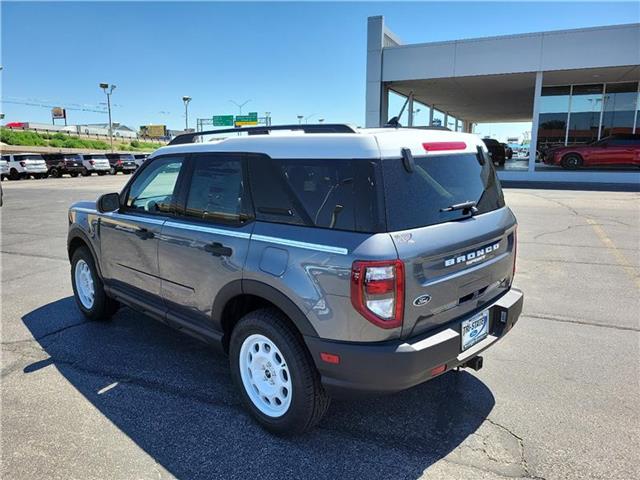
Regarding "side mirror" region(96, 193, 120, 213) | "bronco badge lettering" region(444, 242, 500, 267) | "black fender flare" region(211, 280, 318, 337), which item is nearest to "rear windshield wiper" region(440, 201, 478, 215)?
"bronco badge lettering" region(444, 242, 500, 267)

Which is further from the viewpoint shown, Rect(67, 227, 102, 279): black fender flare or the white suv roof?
Rect(67, 227, 102, 279): black fender flare

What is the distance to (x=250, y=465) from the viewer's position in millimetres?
2529

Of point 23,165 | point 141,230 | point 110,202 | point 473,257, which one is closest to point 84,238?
point 110,202

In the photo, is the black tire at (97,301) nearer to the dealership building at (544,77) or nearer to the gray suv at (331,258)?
the gray suv at (331,258)

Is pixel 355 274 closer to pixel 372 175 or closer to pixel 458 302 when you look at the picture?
pixel 372 175

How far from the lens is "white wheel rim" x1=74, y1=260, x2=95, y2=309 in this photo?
4.65m

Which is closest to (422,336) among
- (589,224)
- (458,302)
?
(458,302)

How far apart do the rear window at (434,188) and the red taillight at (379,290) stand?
23 cm

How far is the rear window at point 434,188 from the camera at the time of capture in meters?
2.41

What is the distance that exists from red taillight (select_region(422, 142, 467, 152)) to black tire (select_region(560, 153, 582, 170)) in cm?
2286

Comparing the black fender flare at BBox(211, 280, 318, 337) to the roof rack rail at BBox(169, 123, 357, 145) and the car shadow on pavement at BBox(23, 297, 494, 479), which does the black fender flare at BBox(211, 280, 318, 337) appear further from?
the roof rack rail at BBox(169, 123, 357, 145)

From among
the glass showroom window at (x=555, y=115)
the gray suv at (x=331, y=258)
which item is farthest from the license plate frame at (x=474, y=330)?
the glass showroom window at (x=555, y=115)

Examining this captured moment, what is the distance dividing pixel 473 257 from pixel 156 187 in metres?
2.64

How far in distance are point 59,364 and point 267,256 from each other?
236cm
